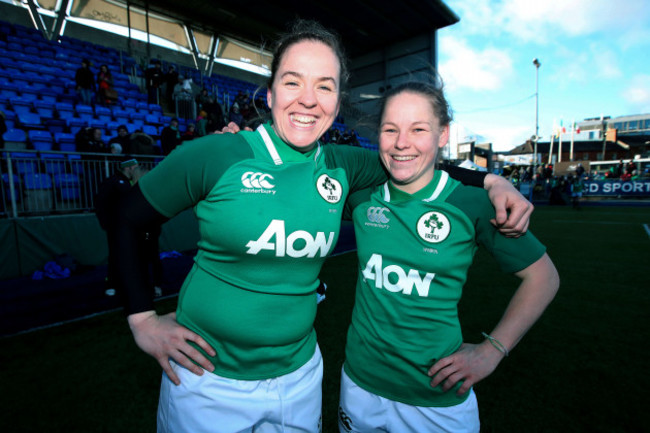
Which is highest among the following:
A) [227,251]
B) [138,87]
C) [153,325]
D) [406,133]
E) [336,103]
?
[138,87]

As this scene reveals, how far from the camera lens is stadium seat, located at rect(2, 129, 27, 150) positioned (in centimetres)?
777

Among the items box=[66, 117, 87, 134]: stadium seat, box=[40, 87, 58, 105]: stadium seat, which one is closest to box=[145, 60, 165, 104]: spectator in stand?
box=[40, 87, 58, 105]: stadium seat

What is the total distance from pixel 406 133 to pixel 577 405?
2669 mm

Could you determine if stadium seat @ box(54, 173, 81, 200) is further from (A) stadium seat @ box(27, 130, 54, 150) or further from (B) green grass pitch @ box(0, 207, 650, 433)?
(B) green grass pitch @ box(0, 207, 650, 433)

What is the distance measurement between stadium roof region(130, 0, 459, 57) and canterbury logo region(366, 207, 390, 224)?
1658cm

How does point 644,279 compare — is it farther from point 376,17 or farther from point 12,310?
point 376,17

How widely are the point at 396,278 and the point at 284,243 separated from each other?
561 mm

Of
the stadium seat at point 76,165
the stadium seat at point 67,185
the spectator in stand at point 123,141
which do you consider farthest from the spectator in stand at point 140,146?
the stadium seat at point 67,185

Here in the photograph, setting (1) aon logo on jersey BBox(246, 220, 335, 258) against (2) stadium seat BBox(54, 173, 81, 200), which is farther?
(2) stadium seat BBox(54, 173, 81, 200)

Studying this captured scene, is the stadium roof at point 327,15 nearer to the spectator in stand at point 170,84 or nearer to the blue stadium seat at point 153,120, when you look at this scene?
the spectator in stand at point 170,84

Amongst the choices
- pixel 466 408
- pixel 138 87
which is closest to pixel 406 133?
pixel 466 408

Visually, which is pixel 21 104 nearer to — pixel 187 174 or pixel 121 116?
pixel 121 116

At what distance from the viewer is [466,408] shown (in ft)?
4.66

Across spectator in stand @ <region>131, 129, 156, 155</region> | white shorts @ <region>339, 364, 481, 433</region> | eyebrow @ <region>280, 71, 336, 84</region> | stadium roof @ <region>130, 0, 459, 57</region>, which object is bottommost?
white shorts @ <region>339, 364, 481, 433</region>
